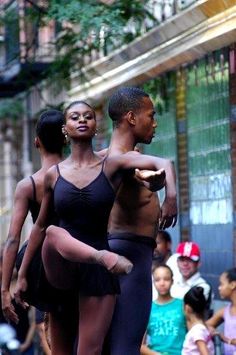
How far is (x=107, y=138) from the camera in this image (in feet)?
62.0

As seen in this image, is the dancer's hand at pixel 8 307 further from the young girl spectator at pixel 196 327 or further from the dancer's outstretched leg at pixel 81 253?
the young girl spectator at pixel 196 327

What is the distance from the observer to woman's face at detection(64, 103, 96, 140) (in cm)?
795

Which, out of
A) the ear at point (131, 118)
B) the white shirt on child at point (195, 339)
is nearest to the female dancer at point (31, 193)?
the ear at point (131, 118)

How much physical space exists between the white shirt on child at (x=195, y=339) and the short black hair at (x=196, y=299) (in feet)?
0.48

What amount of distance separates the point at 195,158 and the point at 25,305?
23.8 ft

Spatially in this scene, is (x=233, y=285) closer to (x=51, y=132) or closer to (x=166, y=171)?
(x=51, y=132)

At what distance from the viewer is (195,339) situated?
11500mm

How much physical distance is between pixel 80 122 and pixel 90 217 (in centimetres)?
59

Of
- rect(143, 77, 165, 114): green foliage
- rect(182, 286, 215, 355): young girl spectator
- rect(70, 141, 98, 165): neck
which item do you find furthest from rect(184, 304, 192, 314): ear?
rect(143, 77, 165, 114): green foliage

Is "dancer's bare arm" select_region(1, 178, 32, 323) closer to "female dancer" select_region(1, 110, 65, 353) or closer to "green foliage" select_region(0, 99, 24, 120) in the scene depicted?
"female dancer" select_region(1, 110, 65, 353)

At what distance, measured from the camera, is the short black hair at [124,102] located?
8.01m

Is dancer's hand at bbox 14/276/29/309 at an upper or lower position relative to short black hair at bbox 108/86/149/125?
lower

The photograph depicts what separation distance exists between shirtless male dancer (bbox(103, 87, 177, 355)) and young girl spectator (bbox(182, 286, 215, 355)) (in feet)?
11.5

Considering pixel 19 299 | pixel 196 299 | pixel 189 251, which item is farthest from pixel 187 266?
pixel 19 299
